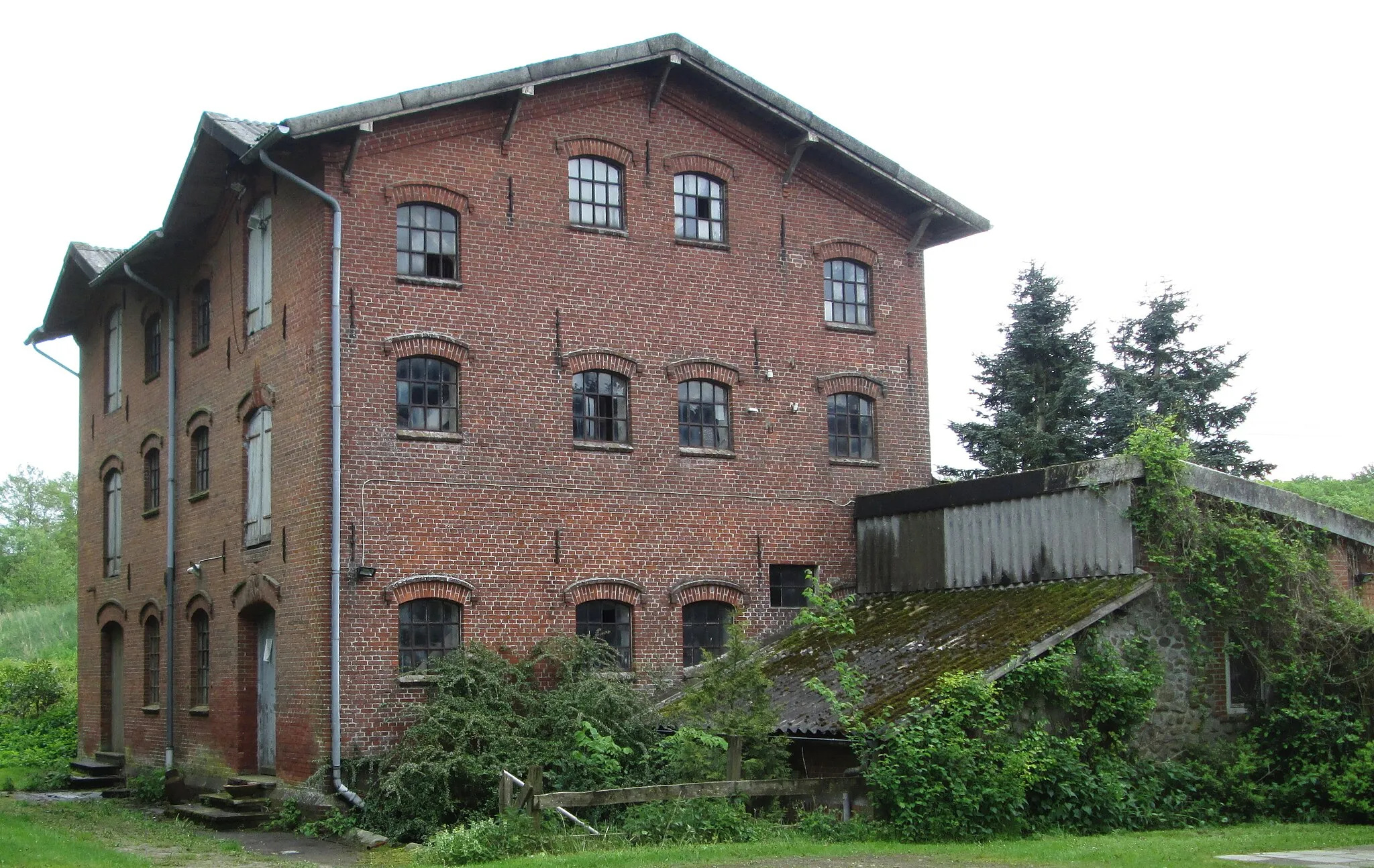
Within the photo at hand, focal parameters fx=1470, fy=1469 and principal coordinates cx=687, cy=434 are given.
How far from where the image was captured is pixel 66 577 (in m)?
62.6

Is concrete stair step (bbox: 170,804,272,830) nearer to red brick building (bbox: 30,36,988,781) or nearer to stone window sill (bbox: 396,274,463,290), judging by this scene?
red brick building (bbox: 30,36,988,781)

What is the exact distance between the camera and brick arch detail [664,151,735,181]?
71.2 feet

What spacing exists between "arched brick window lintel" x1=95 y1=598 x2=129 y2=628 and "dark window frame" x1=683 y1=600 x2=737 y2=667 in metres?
11.0

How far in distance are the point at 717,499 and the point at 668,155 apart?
5117mm

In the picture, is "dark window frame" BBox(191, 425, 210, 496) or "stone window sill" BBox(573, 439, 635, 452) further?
"dark window frame" BBox(191, 425, 210, 496)

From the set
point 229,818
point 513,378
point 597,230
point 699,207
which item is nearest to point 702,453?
point 513,378

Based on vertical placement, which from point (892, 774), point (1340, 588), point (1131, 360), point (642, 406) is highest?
point (1131, 360)

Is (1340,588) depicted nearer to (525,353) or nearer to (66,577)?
(525,353)

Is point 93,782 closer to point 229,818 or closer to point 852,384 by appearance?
point 229,818

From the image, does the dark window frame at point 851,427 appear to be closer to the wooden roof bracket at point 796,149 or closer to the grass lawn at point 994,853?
the wooden roof bracket at point 796,149

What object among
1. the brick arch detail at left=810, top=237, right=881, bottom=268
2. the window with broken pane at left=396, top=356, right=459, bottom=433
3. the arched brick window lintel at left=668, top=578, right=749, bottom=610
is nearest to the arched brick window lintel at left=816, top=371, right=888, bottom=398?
the brick arch detail at left=810, top=237, right=881, bottom=268

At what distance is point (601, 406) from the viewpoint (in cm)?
2081

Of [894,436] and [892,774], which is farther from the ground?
[894,436]

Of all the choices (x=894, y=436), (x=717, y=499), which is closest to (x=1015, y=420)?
(x=894, y=436)
